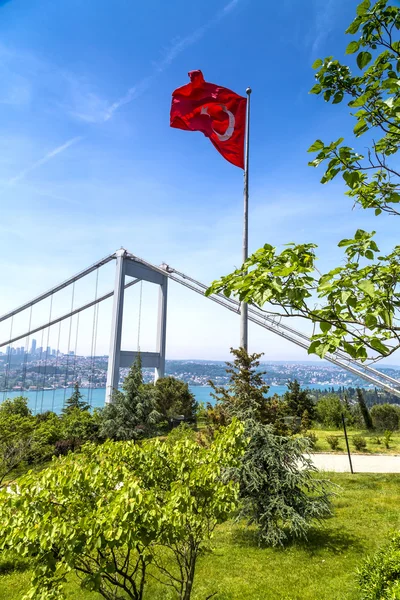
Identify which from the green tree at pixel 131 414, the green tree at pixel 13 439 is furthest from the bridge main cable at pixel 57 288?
the green tree at pixel 13 439

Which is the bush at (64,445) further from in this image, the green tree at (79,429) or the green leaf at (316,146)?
the green leaf at (316,146)

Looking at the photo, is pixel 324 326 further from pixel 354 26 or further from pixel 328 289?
pixel 354 26

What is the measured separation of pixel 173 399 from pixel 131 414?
574cm

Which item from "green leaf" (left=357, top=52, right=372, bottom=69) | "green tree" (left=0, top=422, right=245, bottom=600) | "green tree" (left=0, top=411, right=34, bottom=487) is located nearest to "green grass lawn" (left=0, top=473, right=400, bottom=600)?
"green tree" (left=0, top=422, right=245, bottom=600)

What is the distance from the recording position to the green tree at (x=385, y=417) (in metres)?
28.6

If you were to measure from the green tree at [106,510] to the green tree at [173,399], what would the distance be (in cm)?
2234

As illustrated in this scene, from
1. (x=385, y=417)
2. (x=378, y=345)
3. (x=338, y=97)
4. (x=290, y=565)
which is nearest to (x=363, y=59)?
(x=338, y=97)

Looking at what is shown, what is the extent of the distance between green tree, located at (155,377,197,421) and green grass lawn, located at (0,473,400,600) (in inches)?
726

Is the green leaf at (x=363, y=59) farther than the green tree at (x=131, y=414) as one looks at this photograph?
No

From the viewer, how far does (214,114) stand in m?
10.8

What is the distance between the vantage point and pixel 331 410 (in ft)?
95.9

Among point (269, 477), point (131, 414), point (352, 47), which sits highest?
point (352, 47)

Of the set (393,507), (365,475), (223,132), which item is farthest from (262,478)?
(223,132)

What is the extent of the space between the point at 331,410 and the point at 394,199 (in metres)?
28.8
